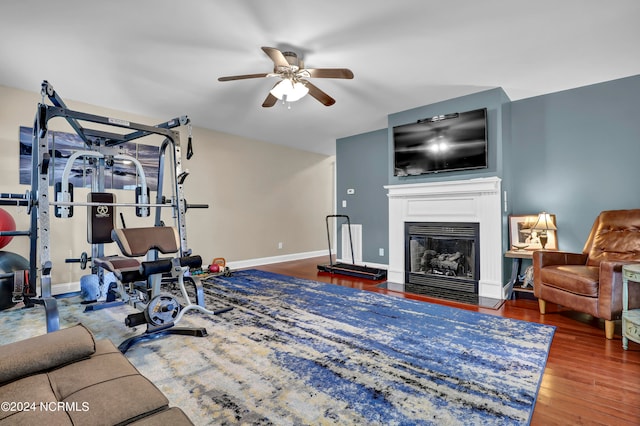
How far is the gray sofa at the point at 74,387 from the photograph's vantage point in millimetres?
811

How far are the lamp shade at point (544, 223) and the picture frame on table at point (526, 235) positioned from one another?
0.06 meters

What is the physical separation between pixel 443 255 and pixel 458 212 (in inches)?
26.1

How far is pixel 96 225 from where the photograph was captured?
3.13 metres

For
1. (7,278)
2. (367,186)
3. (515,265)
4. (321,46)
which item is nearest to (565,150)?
(515,265)

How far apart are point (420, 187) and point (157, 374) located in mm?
3569

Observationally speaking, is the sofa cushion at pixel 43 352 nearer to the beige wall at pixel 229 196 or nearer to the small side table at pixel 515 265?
the beige wall at pixel 229 196

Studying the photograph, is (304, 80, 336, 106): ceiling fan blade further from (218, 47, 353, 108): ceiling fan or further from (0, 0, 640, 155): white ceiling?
(0, 0, 640, 155): white ceiling

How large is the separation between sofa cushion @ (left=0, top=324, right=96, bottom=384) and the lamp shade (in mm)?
4190

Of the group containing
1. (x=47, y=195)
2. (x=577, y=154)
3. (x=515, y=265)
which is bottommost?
(x=515, y=265)

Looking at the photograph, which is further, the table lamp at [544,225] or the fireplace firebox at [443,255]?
the fireplace firebox at [443,255]

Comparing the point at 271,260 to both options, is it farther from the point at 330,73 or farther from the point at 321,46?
the point at 321,46

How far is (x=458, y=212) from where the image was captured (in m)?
3.94

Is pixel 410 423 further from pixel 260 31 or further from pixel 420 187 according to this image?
pixel 420 187

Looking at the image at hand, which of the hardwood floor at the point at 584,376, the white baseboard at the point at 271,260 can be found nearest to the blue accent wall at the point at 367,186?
the white baseboard at the point at 271,260
